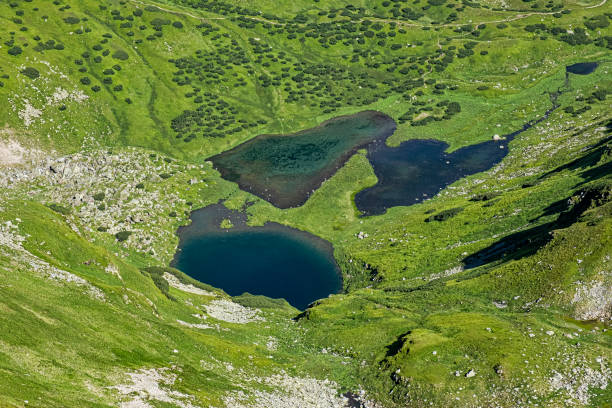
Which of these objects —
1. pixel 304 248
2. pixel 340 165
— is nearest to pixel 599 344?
pixel 304 248

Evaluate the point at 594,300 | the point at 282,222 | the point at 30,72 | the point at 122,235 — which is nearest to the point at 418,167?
the point at 282,222

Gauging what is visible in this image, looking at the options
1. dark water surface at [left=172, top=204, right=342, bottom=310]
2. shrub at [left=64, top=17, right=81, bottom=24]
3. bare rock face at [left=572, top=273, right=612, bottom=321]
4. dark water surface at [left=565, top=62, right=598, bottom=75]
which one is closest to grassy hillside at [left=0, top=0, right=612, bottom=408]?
bare rock face at [left=572, top=273, right=612, bottom=321]

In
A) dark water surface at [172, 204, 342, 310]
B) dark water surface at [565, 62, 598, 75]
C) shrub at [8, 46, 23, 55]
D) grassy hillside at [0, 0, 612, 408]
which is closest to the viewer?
grassy hillside at [0, 0, 612, 408]

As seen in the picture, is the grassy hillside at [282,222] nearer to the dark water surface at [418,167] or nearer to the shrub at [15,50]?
the shrub at [15,50]

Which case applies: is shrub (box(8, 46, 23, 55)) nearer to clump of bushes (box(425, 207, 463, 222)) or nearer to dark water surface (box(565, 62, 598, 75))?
clump of bushes (box(425, 207, 463, 222))

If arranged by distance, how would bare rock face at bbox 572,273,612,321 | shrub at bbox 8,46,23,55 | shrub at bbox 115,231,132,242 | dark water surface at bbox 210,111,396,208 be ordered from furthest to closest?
1. shrub at bbox 8,46,23,55
2. dark water surface at bbox 210,111,396,208
3. shrub at bbox 115,231,132,242
4. bare rock face at bbox 572,273,612,321

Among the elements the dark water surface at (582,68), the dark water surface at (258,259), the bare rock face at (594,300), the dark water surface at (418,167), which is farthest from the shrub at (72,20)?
the bare rock face at (594,300)

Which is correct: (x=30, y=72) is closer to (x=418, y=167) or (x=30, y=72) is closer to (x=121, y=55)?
(x=121, y=55)
